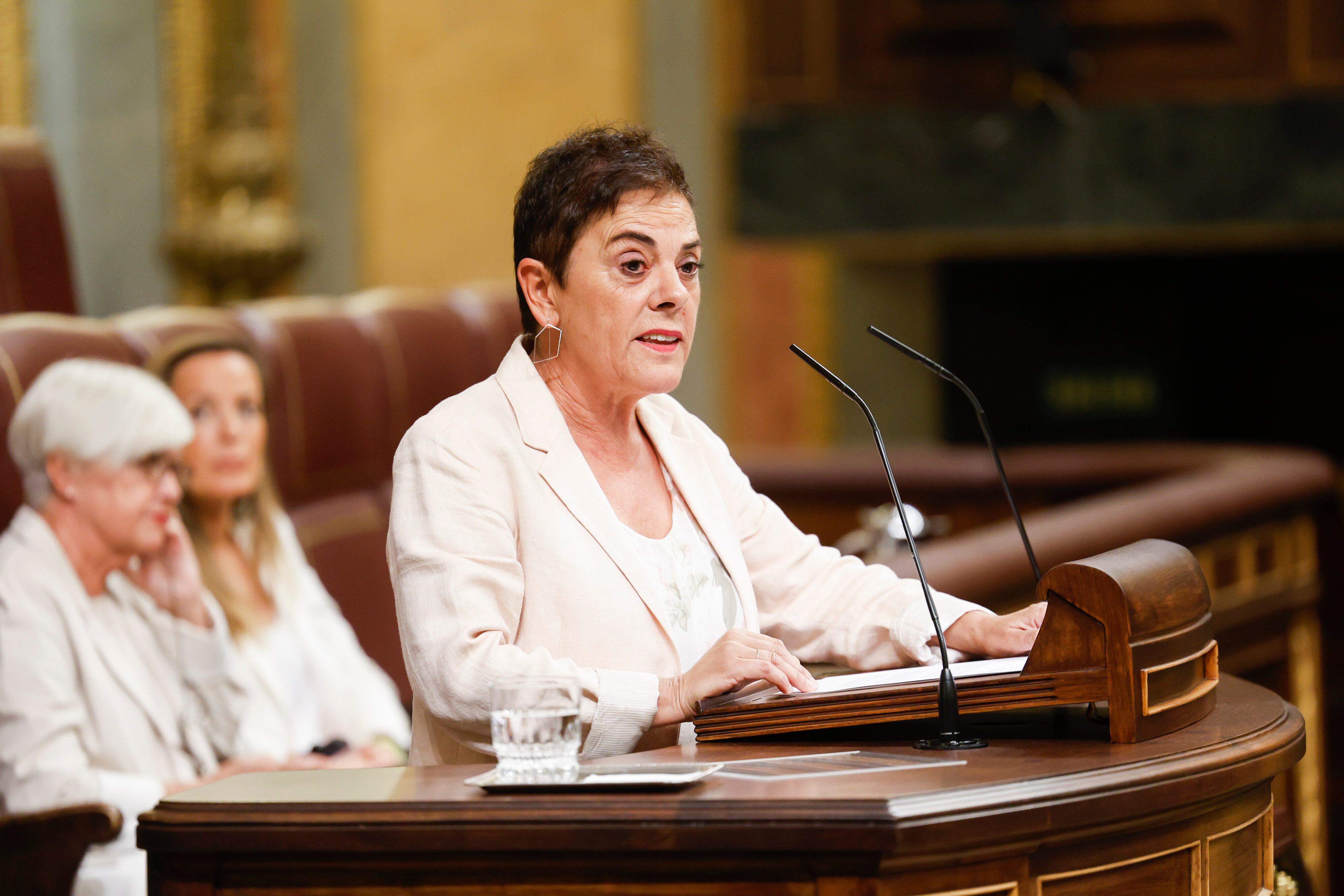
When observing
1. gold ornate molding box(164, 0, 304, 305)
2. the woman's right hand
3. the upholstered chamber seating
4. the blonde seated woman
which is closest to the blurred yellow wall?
gold ornate molding box(164, 0, 304, 305)

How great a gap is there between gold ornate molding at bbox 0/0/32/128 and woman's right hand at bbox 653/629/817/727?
4104 millimetres

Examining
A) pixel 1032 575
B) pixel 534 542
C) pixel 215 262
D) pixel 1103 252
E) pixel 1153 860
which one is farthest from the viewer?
pixel 1103 252

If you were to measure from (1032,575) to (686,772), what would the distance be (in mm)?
1773

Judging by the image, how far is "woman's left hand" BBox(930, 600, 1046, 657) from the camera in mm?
→ 1920

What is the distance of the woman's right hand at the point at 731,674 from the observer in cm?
173

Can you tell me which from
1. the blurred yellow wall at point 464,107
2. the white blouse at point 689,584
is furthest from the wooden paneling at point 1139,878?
the blurred yellow wall at point 464,107

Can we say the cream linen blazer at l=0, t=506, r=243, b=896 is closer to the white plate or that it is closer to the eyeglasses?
the eyeglasses

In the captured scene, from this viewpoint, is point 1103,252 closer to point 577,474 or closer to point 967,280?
point 967,280

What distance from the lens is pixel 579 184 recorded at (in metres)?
1.84

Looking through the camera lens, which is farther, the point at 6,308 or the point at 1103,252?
the point at 1103,252

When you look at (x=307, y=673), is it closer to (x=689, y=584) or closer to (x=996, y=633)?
(x=689, y=584)

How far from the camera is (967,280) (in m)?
6.46

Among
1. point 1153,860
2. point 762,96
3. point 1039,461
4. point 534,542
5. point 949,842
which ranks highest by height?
point 762,96

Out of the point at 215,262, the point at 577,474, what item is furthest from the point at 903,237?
the point at 577,474
